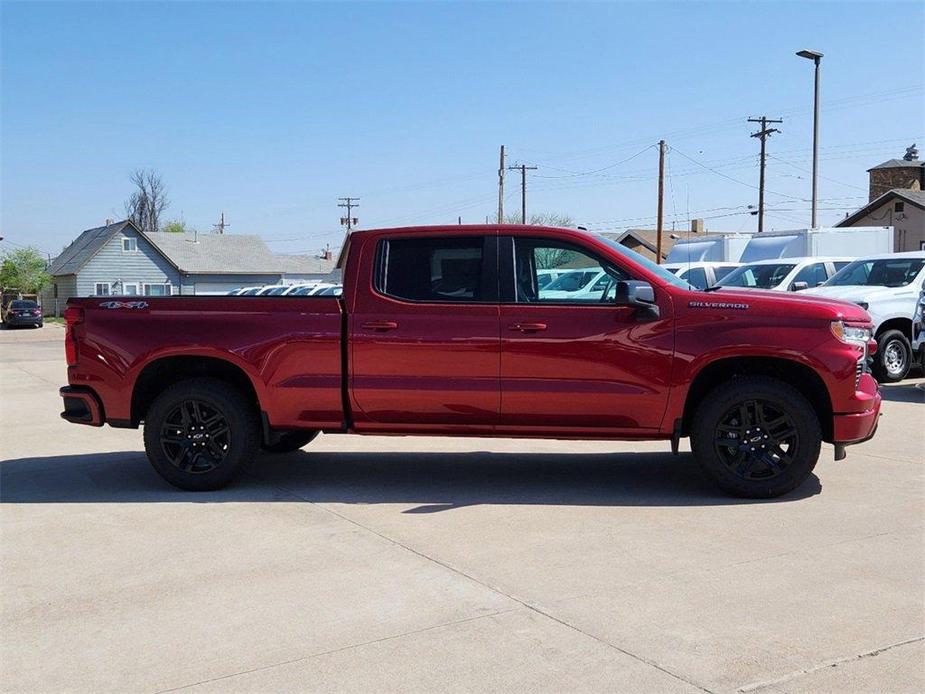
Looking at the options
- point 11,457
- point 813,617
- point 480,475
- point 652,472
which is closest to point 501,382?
point 480,475

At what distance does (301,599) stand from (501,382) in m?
2.55

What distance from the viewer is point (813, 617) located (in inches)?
181

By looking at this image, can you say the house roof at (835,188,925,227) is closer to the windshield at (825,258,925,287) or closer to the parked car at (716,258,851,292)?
the parked car at (716,258,851,292)

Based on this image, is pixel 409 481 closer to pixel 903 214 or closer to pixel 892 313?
pixel 892 313

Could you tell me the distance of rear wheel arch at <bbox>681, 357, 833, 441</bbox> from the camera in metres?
6.96

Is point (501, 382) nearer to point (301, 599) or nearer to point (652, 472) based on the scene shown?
point (652, 472)

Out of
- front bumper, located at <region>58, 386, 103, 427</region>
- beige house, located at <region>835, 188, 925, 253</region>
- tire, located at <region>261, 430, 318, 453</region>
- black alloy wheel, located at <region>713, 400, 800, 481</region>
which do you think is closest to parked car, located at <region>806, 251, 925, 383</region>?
black alloy wheel, located at <region>713, 400, 800, 481</region>

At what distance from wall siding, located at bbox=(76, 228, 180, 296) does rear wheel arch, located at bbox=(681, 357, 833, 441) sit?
6073cm

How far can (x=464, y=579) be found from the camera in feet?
17.1

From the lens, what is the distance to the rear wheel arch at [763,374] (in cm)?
696

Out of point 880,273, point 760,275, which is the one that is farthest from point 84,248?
point 880,273

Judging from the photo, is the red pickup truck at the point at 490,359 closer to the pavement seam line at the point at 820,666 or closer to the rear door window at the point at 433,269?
the rear door window at the point at 433,269

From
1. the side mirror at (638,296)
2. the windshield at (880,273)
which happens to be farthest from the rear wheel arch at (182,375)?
the windshield at (880,273)

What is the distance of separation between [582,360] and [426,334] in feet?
3.61
